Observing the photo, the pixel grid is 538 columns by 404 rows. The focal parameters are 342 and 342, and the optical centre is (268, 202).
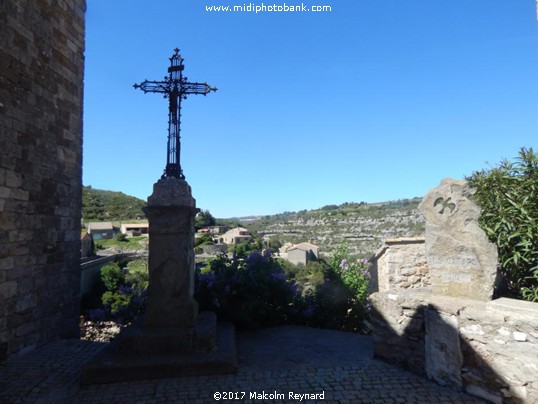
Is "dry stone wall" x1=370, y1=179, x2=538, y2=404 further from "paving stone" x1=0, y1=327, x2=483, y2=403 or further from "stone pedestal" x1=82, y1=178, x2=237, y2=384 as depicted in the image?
"stone pedestal" x1=82, y1=178, x2=237, y2=384

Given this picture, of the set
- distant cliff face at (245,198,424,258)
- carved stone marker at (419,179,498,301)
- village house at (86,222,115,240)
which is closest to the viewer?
carved stone marker at (419,179,498,301)

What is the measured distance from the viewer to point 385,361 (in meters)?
4.00

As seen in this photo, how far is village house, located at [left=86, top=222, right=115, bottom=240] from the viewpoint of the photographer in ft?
141

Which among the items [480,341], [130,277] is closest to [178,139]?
[480,341]

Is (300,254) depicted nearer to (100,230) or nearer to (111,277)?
(111,277)

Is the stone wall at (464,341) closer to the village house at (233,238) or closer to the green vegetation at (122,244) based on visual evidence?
the green vegetation at (122,244)

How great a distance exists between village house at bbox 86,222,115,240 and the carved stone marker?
45152 millimetres

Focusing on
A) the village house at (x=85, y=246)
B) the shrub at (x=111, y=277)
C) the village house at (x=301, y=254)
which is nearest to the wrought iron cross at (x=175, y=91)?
the shrub at (x=111, y=277)

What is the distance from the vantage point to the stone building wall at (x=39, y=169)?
188 inches

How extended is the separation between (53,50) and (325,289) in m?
6.18

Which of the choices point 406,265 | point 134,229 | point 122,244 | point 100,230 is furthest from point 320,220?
point 406,265

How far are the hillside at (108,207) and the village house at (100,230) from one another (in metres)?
7.08

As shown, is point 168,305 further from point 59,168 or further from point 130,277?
point 130,277

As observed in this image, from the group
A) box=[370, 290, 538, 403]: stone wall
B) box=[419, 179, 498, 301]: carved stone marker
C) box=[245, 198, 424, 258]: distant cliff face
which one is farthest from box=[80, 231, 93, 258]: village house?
box=[245, 198, 424, 258]: distant cliff face
